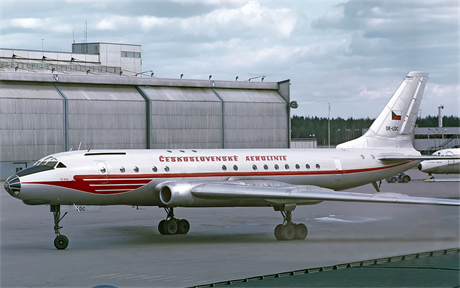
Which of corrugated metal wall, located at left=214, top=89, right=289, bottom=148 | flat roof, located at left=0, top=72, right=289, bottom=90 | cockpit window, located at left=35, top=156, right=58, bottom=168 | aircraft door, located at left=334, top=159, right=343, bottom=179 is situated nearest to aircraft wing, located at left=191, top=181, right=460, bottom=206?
aircraft door, located at left=334, top=159, right=343, bottom=179

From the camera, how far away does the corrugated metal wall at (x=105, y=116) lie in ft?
168

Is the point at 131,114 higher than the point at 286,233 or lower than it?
higher

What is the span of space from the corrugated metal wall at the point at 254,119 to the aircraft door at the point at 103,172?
126 ft

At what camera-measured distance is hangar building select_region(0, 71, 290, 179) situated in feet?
163

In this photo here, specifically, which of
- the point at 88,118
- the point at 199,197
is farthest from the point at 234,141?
the point at 199,197

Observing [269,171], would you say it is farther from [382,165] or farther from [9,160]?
[9,160]

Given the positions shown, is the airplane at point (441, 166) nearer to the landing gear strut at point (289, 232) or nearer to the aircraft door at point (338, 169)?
the aircraft door at point (338, 169)

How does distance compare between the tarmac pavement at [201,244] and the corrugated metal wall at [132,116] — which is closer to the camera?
the tarmac pavement at [201,244]

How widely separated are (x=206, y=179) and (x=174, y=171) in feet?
3.80

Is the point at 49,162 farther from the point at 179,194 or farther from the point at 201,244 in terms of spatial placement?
the point at 201,244

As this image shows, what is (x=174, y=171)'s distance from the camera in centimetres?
1992

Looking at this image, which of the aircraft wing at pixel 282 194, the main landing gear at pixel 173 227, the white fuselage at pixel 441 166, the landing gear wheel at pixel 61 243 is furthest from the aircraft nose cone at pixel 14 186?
the white fuselage at pixel 441 166

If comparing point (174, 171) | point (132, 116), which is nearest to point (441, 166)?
point (132, 116)

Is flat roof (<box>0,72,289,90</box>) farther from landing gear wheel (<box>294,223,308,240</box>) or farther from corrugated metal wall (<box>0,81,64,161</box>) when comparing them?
landing gear wheel (<box>294,223,308,240</box>)
